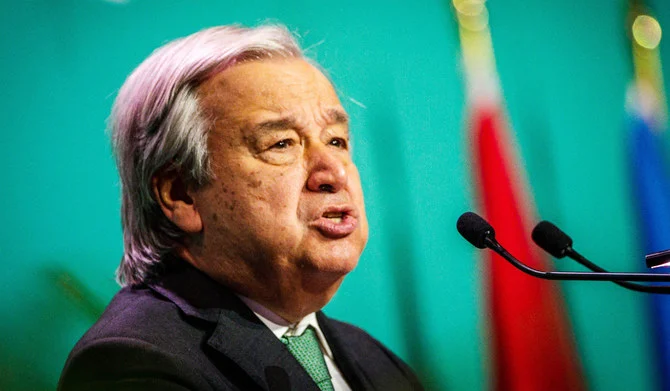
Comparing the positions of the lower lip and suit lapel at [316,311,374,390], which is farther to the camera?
suit lapel at [316,311,374,390]

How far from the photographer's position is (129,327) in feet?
5.63

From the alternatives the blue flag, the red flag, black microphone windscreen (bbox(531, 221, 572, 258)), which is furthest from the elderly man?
the blue flag

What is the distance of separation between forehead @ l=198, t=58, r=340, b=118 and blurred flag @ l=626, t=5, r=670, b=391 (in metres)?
1.26

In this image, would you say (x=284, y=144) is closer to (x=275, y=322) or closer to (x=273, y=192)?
(x=273, y=192)

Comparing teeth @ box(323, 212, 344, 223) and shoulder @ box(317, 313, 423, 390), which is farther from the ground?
teeth @ box(323, 212, 344, 223)

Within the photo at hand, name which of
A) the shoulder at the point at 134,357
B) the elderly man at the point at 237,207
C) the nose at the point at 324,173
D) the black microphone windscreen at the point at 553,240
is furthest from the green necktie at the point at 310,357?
the black microphone windscreen at the point at 553,240

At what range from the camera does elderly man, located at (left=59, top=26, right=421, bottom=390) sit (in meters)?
1.82

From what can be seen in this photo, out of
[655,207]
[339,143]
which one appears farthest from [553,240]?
[655,207]

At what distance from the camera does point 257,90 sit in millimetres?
Result: 1911

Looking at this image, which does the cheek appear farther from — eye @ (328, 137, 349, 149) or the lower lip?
eye @ (328, 137, 349, 149)

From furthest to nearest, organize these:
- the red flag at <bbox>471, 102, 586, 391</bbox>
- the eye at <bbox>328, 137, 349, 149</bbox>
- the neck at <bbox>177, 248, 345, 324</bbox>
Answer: the red flag at <bbox>471, 102, 586, 391</bbox> < the eye at <bbox>328, 137, 349, 149</bbox> < the neck at <bbox>177, 248, 345, 324</bbox>

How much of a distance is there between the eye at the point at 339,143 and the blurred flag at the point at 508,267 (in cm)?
62

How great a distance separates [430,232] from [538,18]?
82 cm

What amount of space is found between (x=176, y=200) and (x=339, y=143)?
16.9 inches
